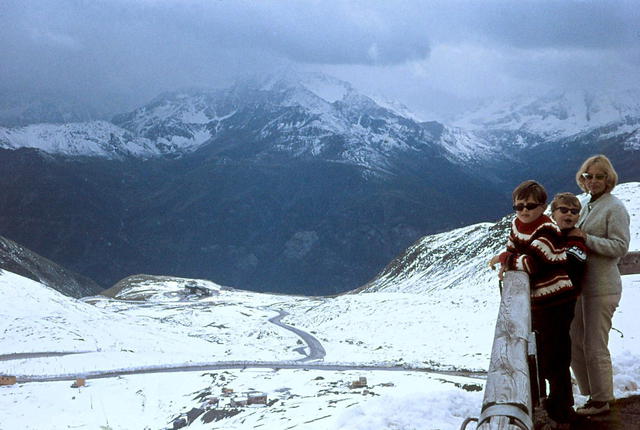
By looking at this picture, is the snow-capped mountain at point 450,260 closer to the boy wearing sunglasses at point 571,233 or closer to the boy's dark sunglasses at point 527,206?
the boy wearing sunglasses at point 571,233

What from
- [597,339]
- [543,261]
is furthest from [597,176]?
[597,339]

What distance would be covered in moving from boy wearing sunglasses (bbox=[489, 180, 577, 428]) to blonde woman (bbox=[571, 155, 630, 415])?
0.52 metres

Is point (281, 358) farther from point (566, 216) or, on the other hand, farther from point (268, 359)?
point (566, 216)

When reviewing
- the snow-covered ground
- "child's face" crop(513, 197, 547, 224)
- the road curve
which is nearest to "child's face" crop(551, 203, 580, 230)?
"child's face" crop(513, 197, 547, 224)

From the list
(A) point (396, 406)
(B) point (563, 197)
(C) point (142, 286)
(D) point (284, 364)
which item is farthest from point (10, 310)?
(C) point (142, 286)

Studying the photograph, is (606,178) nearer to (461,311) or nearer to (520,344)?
(520,344)

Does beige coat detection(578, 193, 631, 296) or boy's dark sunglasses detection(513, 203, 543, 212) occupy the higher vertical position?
boy's dark sunglasses detection(513, 203, 543, 212)

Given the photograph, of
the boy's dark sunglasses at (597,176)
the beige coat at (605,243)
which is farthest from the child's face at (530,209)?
the boy's dark sunglasses at (597,176)

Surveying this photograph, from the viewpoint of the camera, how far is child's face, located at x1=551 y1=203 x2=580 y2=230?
6227mm

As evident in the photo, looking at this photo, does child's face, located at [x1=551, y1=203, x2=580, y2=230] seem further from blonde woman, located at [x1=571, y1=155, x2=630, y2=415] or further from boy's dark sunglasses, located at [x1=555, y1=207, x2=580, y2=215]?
blonde woman, located at [x1=571, y1=155, x2=630, y2=415]

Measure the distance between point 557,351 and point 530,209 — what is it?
5.32 feet

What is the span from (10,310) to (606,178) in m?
60.2

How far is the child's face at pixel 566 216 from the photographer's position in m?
6.23

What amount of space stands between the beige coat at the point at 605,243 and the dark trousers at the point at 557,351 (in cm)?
54
